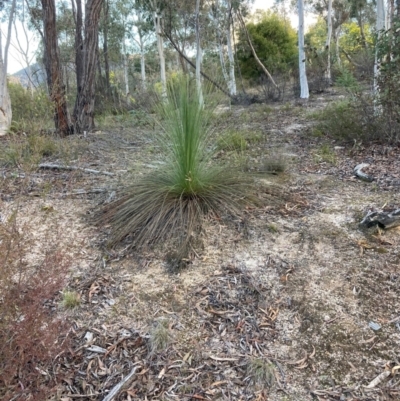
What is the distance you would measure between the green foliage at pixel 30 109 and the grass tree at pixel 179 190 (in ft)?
4.95

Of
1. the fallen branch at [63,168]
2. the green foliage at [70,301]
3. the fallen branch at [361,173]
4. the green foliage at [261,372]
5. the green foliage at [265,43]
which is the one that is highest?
→ the green foliage at [265,43]

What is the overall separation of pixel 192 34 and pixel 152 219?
2006 cm

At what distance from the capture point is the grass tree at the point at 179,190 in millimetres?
2535

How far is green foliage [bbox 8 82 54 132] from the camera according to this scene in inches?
161

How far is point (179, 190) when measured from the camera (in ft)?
8.84

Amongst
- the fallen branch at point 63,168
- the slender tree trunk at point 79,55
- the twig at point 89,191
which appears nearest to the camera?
the twig at point 89,191

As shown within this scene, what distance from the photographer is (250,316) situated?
1.92 meters

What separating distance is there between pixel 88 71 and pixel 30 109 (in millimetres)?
1578

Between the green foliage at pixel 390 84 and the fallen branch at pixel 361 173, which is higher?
the green foliage at pixel 390 84

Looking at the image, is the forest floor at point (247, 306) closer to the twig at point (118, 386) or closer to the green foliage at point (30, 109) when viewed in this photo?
the twig at point (118, 386)

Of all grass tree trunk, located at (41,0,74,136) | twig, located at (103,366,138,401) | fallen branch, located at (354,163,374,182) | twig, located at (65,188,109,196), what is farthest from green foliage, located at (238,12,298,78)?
twig, located at (103,366,138,401)

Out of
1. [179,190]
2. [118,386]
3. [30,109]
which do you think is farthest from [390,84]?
[30,109]

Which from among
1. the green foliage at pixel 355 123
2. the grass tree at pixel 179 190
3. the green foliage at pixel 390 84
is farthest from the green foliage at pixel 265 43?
the grass tree at pixel 179 190

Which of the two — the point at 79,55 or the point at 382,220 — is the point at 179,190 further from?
the point at 79,55
